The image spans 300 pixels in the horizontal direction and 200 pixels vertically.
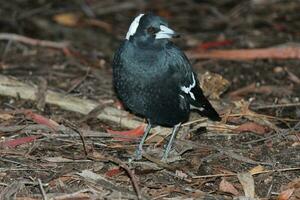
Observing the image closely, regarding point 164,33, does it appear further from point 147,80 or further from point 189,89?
point 189,89

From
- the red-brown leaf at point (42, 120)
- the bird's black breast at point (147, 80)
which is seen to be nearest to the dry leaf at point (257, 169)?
the bird's black breast at point (147, 80)

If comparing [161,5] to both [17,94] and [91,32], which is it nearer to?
[91,32]

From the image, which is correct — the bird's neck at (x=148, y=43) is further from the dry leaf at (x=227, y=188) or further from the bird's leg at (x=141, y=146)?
the dry leaf at (x=227, y=188)

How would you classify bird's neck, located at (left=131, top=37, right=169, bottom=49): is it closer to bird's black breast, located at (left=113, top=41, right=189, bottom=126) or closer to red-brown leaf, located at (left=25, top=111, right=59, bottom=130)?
bird's black breast, located at (left=113, top=41, right=189, bottom=126)

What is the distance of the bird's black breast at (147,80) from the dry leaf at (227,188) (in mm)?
661

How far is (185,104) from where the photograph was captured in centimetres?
463

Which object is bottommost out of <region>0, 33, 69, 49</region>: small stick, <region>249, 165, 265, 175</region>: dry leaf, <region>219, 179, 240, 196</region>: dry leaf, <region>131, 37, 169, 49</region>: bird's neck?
<region>219, 179, 240, 196</region>: dry leaf

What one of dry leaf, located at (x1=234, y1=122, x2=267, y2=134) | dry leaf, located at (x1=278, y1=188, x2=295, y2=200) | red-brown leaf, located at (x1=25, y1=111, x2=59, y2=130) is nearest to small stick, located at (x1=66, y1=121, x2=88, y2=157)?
red-brown leaf, located at (x1=25, y1=111, x2=59, y2=130)

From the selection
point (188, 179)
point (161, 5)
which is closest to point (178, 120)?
point (188, 179)

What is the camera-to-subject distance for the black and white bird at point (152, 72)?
437 centimetres

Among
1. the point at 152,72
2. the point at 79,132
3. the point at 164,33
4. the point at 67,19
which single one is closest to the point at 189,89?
the point at 152,72

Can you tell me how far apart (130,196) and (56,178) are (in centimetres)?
48

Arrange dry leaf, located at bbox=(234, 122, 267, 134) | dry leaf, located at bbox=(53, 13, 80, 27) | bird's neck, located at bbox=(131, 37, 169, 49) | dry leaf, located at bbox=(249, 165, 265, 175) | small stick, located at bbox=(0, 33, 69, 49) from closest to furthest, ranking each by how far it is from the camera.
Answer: dry leaf, located at bbox=(249, 165, 265, 175) → bird's neck, located at bbox=(131, 37, 169, 49) → dry leaf, located at bbox=(234, 122, 267, 134) → small stick, located at bbox=(0, 33, 69, 49) → dry leaf, located at bbox=(53, 13, 80, 27)

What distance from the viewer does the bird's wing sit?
4477 millimetres
